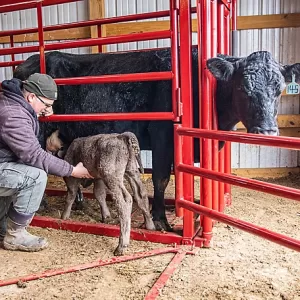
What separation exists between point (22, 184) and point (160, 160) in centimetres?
123

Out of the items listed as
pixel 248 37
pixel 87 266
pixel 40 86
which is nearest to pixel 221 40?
pixel 40 86

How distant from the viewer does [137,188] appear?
358cm

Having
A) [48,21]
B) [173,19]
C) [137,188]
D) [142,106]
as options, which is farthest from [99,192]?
[48,21]

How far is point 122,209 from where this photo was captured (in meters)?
3.22

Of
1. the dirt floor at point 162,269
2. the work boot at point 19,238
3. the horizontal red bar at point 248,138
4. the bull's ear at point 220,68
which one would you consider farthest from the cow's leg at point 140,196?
the bull's ear at point 220,68

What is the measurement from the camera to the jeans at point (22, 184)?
3.11m

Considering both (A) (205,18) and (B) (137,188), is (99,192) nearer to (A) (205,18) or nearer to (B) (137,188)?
(B) (137,188)

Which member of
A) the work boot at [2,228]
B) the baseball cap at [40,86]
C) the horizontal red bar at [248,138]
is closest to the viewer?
the horizontal red bar at [248,138]

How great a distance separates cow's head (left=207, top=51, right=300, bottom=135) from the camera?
125 inches

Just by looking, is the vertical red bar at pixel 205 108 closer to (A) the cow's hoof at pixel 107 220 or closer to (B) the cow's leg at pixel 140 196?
(B) the cow's leg at pixel 140 196

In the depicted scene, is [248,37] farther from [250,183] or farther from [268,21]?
[250,183]

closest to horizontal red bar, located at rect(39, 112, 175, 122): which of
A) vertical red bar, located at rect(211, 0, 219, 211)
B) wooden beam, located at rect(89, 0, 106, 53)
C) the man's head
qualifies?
the man's head

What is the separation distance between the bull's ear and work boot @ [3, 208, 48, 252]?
1.85m

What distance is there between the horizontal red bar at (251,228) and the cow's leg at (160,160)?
0.58 meters
